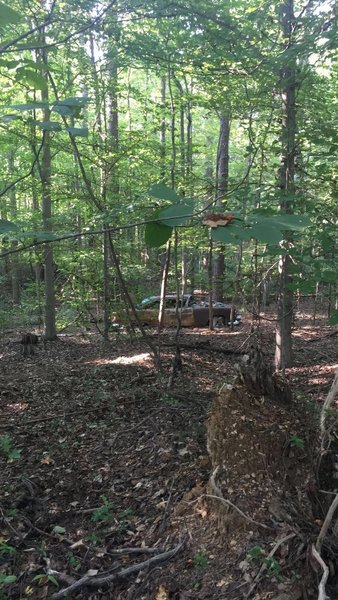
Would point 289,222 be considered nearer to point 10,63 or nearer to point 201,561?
point 10,63

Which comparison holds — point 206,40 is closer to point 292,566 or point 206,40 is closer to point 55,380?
point 55,380

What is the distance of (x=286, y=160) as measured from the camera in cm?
650

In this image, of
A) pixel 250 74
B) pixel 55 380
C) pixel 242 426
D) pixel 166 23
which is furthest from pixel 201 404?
pixel 166 23

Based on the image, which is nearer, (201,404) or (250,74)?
(201,404)

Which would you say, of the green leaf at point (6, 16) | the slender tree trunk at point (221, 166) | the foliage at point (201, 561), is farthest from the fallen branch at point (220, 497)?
the slender tree trunk at point (221, 166)

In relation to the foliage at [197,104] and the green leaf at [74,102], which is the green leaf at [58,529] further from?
the green leaf at [74,102]

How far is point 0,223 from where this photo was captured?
1580 millimetres

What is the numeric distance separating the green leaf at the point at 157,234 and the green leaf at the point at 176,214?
0.02 m

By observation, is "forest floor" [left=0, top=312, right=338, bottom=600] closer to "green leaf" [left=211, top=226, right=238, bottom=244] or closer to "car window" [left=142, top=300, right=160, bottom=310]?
"green leaf" [left=211, top=226, right=238, bottom=244]

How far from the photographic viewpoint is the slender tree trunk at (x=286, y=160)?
589cm

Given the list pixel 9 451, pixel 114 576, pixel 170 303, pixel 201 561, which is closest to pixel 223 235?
pixel 201 561

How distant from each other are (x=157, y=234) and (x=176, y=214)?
0.30ft

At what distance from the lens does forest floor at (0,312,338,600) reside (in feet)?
8.83

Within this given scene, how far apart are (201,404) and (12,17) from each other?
482 cm
